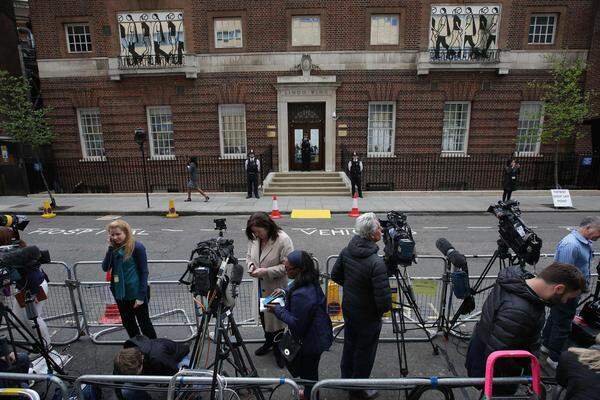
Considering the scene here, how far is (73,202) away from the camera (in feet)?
52.5

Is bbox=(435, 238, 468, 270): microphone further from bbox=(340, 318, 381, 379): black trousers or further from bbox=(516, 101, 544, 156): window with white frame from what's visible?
bbox=(516, 101, 544, 156): window with white frame

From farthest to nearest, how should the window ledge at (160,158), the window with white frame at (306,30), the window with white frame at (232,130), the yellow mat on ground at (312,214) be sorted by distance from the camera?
the window ledge at (160,158), the window with white frame at (232,130), the window with white frame at (306,30), the yellow mat on ground at (312,214)

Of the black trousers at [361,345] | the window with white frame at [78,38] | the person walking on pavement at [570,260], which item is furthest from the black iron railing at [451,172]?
the window with white frame at [78,38]

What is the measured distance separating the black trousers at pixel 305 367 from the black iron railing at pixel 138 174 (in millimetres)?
15472

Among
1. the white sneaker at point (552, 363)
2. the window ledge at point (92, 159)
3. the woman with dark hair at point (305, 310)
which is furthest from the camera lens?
the window ledge at point (92, 159)

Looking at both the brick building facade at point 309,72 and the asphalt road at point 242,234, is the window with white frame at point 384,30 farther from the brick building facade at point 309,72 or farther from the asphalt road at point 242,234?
the asphalt road at point 242,234

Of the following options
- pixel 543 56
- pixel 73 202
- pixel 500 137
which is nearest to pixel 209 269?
pixel 73 202

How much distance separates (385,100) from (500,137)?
6436 mm

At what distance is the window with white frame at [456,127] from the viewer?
18.2 m

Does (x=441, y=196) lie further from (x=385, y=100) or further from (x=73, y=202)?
(x=73, y=202)

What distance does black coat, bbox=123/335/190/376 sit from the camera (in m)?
3.12

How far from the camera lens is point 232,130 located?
62.0ft

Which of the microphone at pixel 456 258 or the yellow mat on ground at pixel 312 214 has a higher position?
the microphone at pixel 456 258

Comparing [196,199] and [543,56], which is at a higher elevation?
[543,56]
